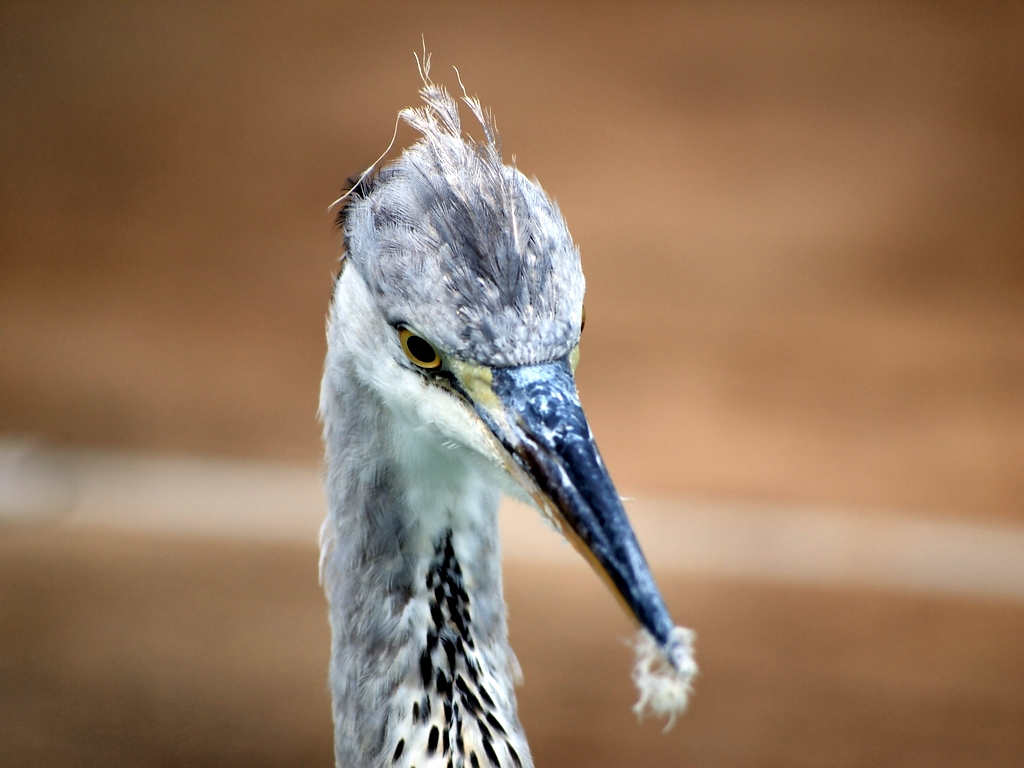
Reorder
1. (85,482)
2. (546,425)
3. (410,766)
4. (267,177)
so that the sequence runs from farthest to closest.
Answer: (267,177), (85,482), (410,766), (546,425)

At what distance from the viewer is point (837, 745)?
2.96m

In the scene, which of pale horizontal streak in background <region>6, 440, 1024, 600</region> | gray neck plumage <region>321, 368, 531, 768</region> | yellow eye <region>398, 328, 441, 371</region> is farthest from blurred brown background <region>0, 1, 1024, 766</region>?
yellow eye <region>398, 328, 441, 371</region>

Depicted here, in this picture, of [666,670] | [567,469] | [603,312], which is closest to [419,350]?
[567,469]

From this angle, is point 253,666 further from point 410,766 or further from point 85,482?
point 410,766

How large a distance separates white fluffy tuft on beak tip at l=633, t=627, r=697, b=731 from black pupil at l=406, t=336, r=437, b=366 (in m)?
0.40

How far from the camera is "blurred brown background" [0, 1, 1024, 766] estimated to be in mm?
2963

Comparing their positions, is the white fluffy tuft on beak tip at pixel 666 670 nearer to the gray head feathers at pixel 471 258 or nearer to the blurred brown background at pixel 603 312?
the gray head feathers at pixel 471 258

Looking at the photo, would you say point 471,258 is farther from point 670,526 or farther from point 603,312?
point 603,312

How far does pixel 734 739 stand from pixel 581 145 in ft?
7.18

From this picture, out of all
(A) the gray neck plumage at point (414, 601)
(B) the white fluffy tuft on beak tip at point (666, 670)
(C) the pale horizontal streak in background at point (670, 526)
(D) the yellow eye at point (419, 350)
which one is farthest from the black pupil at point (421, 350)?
(C) the pale horizontal streak in background at point (670, 526)

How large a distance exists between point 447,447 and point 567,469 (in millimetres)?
223

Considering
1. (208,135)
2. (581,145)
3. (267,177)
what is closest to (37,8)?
(208,135)

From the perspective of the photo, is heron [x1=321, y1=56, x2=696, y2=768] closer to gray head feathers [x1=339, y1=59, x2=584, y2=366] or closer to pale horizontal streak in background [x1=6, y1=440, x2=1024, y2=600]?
gray head feathers [x1=339, y1=59, x2=584, y2=366]

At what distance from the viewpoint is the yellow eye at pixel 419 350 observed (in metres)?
1.16
